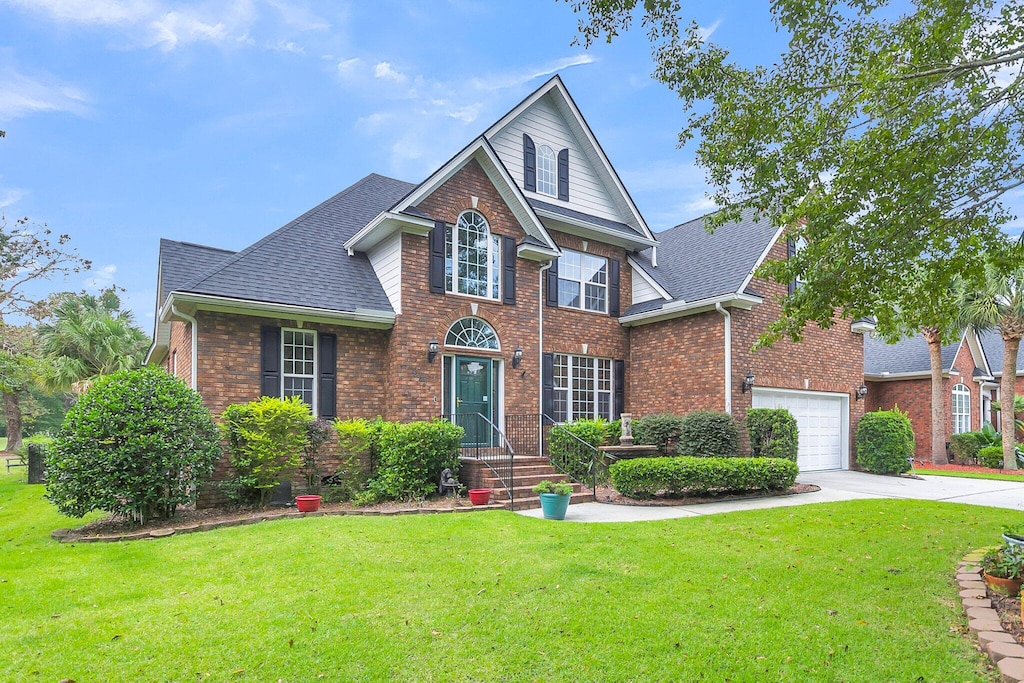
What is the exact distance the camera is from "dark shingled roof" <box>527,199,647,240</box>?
15.7 metres

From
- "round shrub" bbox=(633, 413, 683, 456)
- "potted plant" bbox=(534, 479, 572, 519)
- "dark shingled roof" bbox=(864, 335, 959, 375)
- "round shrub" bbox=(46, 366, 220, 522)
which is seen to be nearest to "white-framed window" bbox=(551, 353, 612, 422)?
"round shrub" bbox=(633, 413, 683, 456)

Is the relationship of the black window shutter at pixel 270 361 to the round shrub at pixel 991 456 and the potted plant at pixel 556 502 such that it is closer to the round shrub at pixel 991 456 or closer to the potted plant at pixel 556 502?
the potted plant at pixel 556 502

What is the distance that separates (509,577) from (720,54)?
719 centimetres

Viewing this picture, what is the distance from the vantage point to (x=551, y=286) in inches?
603

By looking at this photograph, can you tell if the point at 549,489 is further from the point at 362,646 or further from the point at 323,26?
the point at 323,26

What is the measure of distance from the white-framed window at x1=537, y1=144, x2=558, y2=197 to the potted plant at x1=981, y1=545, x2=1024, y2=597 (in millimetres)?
12668

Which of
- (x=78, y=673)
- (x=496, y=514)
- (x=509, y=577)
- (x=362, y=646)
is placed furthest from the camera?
(x=496, y=514)

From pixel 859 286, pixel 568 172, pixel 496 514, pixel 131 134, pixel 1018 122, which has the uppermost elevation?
pixel 131 134

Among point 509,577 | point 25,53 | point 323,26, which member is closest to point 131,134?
point 25,53

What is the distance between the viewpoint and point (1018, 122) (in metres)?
6.87

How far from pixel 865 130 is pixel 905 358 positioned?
19137 millimetres

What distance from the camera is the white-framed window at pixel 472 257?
13.5 metres

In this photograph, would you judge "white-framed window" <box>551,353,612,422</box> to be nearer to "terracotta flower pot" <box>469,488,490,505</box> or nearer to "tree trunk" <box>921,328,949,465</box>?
"terracotta flower pot" <box>469,488,490,505</box>

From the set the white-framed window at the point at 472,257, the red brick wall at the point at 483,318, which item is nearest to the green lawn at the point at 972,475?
the red brick wall at the point at 483,318
